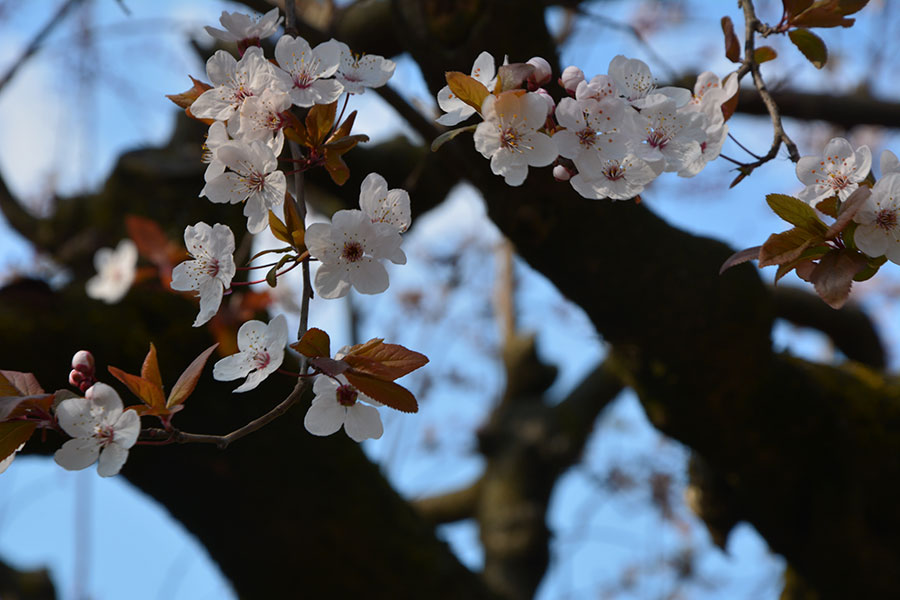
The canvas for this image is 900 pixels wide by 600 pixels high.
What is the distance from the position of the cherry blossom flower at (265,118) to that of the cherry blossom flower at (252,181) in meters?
0.01

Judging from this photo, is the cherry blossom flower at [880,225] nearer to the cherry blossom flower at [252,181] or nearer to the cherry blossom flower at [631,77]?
the cherry blossom flower at [631,77]

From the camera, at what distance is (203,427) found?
5.19 ft

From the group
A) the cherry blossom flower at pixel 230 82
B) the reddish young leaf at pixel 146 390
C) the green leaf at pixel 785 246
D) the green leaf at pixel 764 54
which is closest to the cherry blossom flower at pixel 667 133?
the green leaf at pixel 785 246

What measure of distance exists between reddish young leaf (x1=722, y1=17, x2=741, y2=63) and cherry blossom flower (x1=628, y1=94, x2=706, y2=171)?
18 centimetres

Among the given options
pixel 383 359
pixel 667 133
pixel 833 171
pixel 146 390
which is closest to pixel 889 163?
pixel 833 171

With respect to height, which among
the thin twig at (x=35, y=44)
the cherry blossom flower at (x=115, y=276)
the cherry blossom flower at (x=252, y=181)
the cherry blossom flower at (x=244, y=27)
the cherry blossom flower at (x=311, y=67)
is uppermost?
the cherry blossom flower at (x=244, y=27)

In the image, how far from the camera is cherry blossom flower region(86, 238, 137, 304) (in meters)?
1.69

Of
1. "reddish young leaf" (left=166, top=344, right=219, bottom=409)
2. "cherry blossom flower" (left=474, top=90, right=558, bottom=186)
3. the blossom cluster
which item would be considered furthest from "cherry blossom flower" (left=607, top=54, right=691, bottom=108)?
"reddish young leaf" (left=166, top=344, right=219, bottom=409)

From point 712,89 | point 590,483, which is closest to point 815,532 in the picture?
point 712,89

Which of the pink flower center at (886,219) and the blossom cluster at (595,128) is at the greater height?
the blossom cluster at (595,128)

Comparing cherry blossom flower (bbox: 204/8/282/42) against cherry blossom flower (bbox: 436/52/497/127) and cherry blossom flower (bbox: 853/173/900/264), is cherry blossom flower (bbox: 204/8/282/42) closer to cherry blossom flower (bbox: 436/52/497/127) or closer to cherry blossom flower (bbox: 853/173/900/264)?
cherry blossom flower (bbox: 436/52/497/127)

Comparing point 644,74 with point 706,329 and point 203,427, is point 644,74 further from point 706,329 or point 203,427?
point 203,427

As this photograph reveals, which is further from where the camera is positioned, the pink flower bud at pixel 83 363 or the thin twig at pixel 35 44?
the thin twig at pixel 35 44

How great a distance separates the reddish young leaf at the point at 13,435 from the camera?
0.65m
